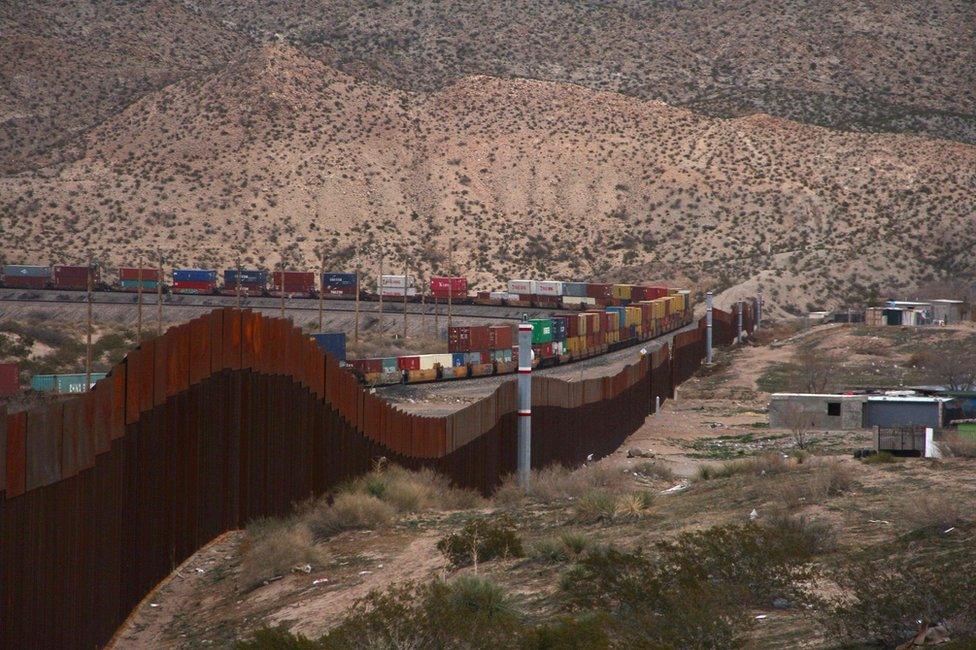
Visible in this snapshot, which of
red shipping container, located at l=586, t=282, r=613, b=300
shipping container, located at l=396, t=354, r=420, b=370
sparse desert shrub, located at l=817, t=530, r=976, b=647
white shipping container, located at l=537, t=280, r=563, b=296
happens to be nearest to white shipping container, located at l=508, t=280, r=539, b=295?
white shipping container, located at l=537, t=280, r=563, b=296

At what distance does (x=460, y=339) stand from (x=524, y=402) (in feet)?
175

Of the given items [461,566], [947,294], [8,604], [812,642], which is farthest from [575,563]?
[947,294]

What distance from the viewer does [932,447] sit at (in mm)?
25000

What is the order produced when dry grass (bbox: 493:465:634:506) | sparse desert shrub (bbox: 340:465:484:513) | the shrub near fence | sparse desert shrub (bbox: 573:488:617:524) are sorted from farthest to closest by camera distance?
1. dry grass (bbox: 493:465:634:506)
2. sparse desert shrub (bbox: 340:465:484:513)
3. sparse desert shrub (bbox: 573:488:617:524)
4. the shrub near fence

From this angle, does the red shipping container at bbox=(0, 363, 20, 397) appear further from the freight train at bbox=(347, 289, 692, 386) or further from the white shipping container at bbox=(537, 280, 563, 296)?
the white shipping container at bbox=(537, 280, 563, 296)

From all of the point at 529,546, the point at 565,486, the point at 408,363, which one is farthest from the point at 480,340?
the point at 529,546

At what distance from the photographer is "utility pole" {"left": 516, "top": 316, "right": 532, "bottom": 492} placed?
27.5 m

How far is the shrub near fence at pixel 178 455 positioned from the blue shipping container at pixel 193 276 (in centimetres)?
8543

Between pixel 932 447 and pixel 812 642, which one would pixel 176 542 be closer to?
pixel 812 642

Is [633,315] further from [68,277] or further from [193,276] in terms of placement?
[68,277]

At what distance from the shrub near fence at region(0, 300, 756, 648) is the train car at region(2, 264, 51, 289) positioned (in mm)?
89178

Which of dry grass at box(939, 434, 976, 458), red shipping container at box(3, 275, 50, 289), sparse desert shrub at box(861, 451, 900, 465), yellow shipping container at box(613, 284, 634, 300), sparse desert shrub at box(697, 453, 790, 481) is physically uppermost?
red shipping container at box(3, 275, 50, 289)

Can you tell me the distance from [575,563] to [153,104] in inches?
5602

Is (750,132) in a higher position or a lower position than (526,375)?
higher
